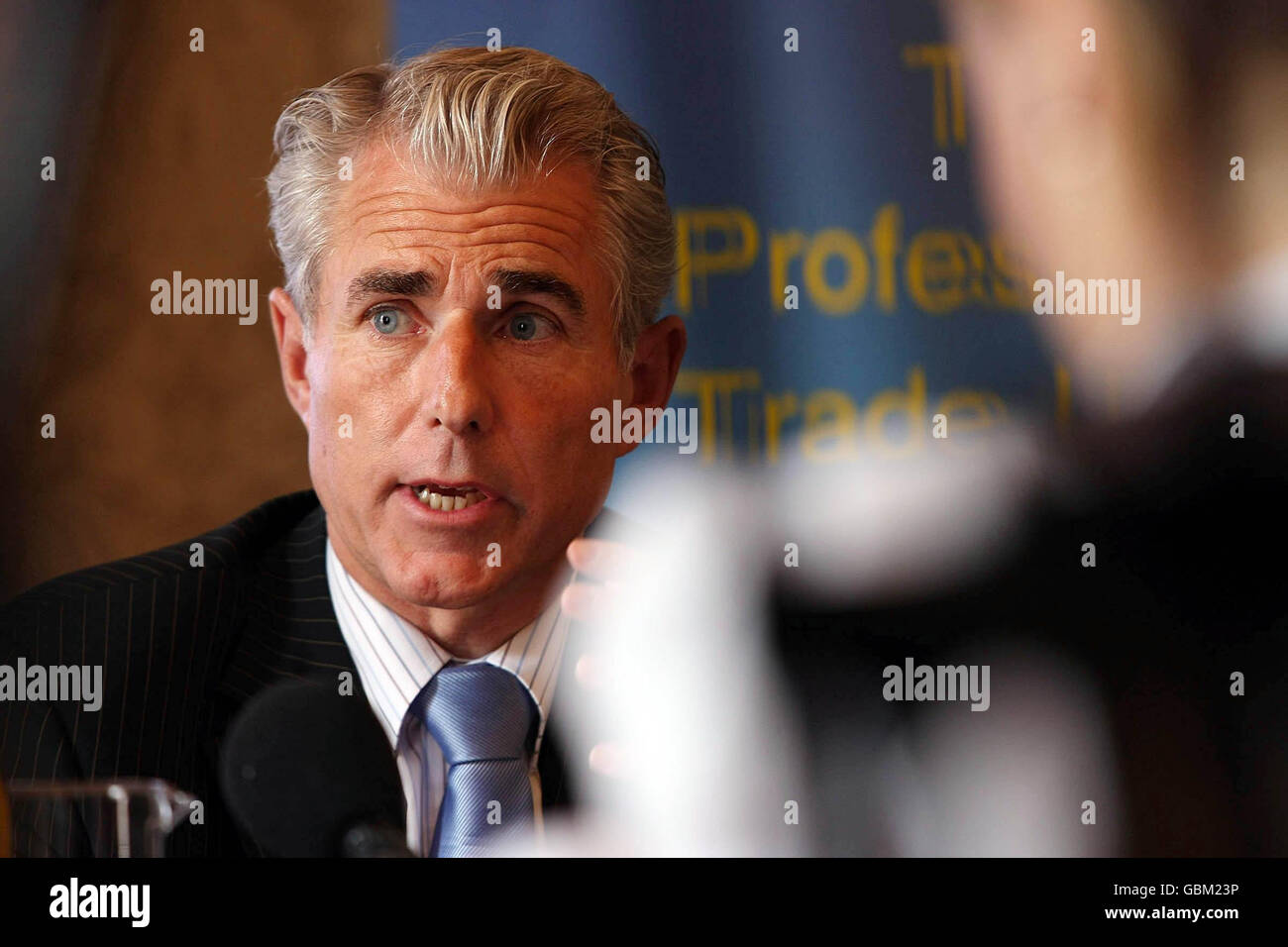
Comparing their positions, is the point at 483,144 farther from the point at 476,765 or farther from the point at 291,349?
the point at 476,765

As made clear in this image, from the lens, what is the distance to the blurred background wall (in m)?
1.80

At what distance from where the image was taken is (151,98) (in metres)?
1.83

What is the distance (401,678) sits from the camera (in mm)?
1766

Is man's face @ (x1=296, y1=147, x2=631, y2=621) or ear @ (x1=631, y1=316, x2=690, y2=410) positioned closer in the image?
man's face @ (x1=296, y1=147, x2=631, y2=621)

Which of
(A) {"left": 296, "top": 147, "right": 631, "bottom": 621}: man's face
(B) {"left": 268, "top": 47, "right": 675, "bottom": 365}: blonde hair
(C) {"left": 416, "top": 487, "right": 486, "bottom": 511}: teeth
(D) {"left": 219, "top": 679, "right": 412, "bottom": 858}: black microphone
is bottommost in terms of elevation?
(D) {"left": 219, "top": 679, "right": 412, "bottom": 858}: black microphone

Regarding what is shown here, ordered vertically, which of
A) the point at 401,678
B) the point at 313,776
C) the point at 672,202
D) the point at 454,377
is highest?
the point at 672,202

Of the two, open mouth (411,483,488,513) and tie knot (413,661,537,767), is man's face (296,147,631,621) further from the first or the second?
tie knot (413,661,537,767)

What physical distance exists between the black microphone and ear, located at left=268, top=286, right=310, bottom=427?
0.39m

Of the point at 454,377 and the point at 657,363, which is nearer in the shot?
the point at 454,377

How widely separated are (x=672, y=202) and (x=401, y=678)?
0.77m

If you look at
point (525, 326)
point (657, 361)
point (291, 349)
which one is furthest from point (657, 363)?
point (291, 349)

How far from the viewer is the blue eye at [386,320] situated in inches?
66.6

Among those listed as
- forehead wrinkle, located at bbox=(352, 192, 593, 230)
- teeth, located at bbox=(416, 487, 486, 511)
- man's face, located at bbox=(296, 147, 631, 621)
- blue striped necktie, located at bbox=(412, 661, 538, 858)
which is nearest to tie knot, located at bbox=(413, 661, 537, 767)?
blue striped necktie, located at bbox=(412, 661, 538, 858)
